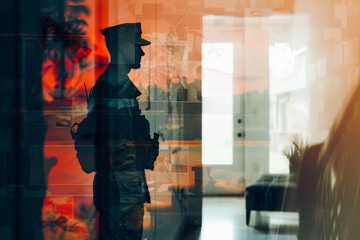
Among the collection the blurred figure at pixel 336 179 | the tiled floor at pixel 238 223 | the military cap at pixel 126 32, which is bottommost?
the tiled floor at pixel 238 223

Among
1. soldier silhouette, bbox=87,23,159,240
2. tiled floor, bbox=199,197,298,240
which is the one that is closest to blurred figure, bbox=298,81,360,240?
tiled floor, bbox=199,197,298,240

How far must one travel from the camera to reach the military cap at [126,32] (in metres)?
1.46

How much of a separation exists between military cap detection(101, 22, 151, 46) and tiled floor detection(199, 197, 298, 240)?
1.01m

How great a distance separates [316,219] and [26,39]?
205cm

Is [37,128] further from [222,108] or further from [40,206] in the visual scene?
[222,108]

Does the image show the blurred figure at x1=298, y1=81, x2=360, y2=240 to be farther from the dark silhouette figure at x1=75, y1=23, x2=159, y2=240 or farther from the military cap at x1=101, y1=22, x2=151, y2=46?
the military cap at x1=101, y1=22, x2=151, y2=46

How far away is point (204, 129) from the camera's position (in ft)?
4.90

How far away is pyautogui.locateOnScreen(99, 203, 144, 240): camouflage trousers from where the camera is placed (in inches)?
58.8

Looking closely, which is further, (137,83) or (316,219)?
(316,219)

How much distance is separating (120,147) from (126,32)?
2.20 ft

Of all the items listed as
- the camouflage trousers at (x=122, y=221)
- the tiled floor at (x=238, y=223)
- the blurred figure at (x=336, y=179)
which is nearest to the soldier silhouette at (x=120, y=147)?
the camouflage trousers at (x=122, y=221)

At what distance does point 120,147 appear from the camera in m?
1.51

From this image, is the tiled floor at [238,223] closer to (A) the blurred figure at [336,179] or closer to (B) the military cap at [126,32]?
(A) the blurred figure at [336,179]

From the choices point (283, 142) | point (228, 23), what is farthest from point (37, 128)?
point (283, 142)
